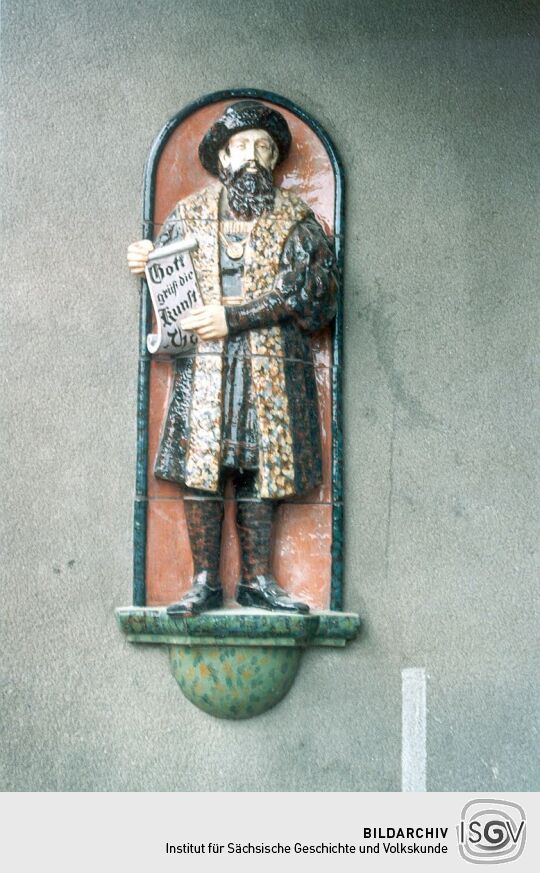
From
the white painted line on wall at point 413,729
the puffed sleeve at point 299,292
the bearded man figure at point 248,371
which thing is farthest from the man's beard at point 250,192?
the white painted line on wall at point 413,729

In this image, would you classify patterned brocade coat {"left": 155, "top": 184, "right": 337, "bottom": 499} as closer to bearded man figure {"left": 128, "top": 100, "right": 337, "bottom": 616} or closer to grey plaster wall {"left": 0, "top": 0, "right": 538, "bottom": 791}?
bearded man figure {"left": 128, "top": 100, "right": 337, "bottom": 616}

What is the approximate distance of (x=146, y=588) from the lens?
132 inches

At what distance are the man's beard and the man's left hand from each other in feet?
1.09

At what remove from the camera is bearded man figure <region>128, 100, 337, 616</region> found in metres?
3.28

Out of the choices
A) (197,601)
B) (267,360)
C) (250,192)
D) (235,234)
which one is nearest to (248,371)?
(267,360)

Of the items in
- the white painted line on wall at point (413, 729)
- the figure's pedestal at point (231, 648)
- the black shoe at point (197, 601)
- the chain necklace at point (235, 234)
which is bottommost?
the white painted line on wall at point (413, 729)

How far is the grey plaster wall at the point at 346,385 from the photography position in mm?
3309

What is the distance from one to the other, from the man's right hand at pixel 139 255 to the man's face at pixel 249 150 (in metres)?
0.33

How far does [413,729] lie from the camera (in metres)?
3.34

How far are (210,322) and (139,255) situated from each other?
317mm

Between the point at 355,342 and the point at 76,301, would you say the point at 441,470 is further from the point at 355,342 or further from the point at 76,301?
the point at 76,301

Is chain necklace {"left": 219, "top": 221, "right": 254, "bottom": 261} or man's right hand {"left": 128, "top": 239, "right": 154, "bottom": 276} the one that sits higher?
chain necklace {"left": 219, "top": 221, "right": 254, "bottom": 261}

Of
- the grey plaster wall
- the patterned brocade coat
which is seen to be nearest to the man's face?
the patterned brocade coat

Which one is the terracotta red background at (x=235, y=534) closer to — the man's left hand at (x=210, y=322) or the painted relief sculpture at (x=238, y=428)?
the painted relief sculpture at (x=238, y=428)
